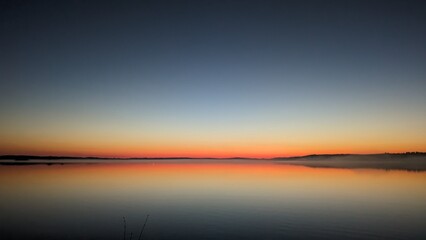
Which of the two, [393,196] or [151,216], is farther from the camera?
[393,196]

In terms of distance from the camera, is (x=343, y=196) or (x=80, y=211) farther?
(x=343, y=196)

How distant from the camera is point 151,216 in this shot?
2206cm

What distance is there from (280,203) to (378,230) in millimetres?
9752

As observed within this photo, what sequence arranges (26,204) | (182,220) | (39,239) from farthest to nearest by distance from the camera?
(26,204), (182,220), (39,239)

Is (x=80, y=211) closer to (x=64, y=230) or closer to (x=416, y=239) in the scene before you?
(x=64, y=230)

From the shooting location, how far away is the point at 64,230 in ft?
59.7

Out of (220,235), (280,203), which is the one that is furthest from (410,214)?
(220,235)

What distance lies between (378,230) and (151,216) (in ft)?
43.1

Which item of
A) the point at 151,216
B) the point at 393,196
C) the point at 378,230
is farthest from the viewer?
the point at 393,196

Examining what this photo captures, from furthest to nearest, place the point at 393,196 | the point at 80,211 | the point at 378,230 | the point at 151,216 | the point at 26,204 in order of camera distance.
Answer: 1. the point at 393,196
2. the point at 26,204
3. the point at 80,211
4. the point at 151,216
5. the point at 378,230

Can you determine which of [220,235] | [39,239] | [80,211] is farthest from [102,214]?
[220,235]

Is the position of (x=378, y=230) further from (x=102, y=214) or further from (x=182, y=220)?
(x=102, y=214)

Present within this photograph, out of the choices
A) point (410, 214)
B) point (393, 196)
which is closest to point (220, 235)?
point (410, 214)

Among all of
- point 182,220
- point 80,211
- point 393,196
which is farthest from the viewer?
point 393,196
